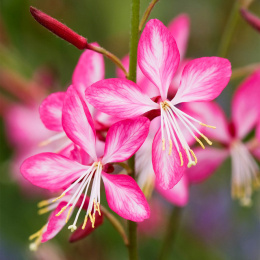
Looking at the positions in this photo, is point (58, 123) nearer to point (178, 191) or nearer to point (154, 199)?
point (178, 191)

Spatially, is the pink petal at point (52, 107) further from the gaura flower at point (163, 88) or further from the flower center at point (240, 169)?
the flower center at point (240, 169)

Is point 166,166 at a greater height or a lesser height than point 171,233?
greater

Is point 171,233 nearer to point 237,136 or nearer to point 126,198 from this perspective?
point 237,136

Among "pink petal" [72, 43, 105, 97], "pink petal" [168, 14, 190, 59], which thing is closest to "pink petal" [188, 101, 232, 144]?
"pink petal" [168, 14, 190, 59]

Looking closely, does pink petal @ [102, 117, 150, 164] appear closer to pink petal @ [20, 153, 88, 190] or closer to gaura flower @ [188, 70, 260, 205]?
pink petal @ [20, 153, 88, 190]

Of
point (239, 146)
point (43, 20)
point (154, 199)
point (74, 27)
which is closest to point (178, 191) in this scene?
point (239, 146)

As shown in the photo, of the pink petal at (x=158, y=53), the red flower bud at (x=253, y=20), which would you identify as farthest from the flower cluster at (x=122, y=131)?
the red flower bud at (x=253, y=20)

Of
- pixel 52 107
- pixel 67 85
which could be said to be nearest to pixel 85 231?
pixel 52 107
